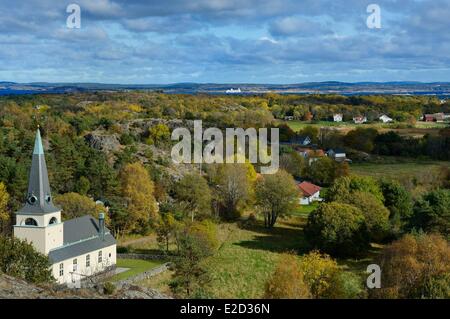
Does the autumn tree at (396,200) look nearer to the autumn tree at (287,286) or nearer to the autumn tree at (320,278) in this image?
the autumn tree at (320,278)

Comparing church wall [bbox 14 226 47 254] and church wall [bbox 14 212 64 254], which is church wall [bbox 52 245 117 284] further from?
church wall [bbox 14 226 47 254]

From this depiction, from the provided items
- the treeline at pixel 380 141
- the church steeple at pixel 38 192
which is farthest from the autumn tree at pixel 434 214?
the treeline at pixel 380 141

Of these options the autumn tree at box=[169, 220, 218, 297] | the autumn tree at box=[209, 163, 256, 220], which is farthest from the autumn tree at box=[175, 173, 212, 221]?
the autumn tree at box=[169, 220, 218, 297]

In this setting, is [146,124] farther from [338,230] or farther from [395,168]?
[338,230]

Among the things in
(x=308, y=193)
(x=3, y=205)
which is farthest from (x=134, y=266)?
(x=308, y=193)
